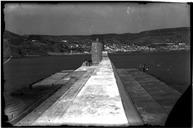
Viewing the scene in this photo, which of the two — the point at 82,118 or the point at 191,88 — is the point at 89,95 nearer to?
the point at 82,118

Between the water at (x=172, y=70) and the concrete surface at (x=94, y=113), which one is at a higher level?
the concrete surface at (x=94, y=113)

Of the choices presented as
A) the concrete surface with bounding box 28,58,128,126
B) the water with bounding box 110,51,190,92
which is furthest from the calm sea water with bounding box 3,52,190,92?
the concrete surface with bounding box 28,58,128,126

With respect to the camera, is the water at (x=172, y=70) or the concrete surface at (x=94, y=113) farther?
the water at (x=172, y=70)

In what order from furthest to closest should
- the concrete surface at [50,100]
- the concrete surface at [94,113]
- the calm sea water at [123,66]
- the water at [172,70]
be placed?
the concrete surface at [50,100] → the calm sea water at [123,66] → the water at [172,70] → the concrete surface at [94,113]

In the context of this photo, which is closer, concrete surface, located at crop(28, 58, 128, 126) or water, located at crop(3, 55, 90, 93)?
concrete surface, located at crop(28, 58, 128, 126)

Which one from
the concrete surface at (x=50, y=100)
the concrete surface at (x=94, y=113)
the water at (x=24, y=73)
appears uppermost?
the concrete surface at (x=94, y=113)

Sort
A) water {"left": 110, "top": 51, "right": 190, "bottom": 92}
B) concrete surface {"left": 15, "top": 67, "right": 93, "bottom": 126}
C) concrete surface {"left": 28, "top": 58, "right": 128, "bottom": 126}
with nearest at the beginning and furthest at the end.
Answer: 1. concrete surface {"left": 28, "top": 58, "right": 128, "bottom": 126}
2. water {"left": 110, "top": 51, "right": 190, "bottom": 92}
3. concrete surface {"left": 15, "top": 67, "right": 93, "bottom": 126}

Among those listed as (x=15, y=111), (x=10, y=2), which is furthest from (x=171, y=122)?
(x=15, y=111)

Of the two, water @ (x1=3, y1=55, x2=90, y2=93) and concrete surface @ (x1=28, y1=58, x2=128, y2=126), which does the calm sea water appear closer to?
water @ (x1=3, y1=55, x2=90, y2=93)

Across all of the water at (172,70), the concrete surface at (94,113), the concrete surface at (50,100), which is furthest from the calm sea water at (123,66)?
the concrete surface at (50,100)

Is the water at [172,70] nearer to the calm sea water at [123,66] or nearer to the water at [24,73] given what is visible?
the calm sea water at [123,66]

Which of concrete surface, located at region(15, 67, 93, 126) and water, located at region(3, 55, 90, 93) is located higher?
concrete surface, located at region(15, 67, 93, 126)

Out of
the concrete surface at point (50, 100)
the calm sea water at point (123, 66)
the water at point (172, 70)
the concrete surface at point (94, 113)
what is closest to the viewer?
the concrete surface at point (94, 113)

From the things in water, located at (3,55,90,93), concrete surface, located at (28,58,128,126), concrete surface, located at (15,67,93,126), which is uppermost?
concrete surface, located at (28,58,128,126)
